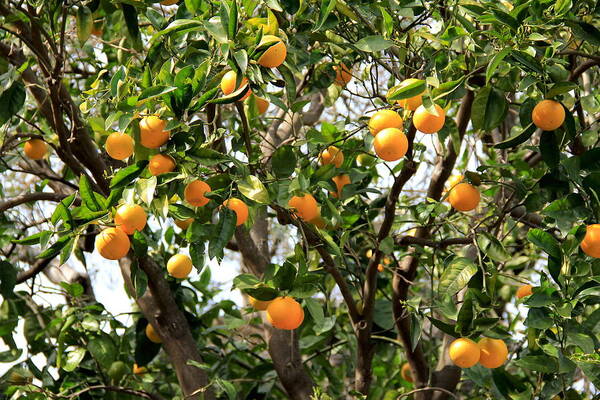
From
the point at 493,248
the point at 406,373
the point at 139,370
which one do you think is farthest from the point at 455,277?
the point at 139,370

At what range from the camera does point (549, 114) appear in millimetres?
1831

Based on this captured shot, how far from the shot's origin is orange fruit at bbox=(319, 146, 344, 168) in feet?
7.81

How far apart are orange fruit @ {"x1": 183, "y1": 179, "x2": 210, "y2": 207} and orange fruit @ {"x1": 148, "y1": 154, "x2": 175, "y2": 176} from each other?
6 cm

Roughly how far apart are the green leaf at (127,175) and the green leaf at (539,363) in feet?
3.72

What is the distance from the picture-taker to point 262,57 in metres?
1.70

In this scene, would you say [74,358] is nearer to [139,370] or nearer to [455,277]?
[139,370]

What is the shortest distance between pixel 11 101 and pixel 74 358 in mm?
1023

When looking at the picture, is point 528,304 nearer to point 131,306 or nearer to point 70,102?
point 70,102

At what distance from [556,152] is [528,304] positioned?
0.41 meters

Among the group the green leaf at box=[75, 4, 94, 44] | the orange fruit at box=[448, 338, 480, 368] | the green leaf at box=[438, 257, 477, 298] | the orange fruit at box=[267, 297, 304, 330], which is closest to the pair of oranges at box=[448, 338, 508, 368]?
the orange fruit at box=[448, 338, 480, 368]

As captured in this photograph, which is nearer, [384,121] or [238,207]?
[238,207]

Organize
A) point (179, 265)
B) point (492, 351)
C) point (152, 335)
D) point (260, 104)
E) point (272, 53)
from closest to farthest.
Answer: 1. point (272, 53)
2. point (492, 351)
3. point (179, 265)
4. point (260, 104)
5. point (152, 335)

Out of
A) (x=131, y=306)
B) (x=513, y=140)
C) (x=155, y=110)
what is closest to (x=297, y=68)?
(x=155, y=110)

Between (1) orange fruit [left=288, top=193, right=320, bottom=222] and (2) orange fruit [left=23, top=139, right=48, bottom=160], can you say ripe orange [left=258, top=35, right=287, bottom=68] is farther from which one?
(2) orange fruit [left=23, top=139, right=48, bottom=160]
